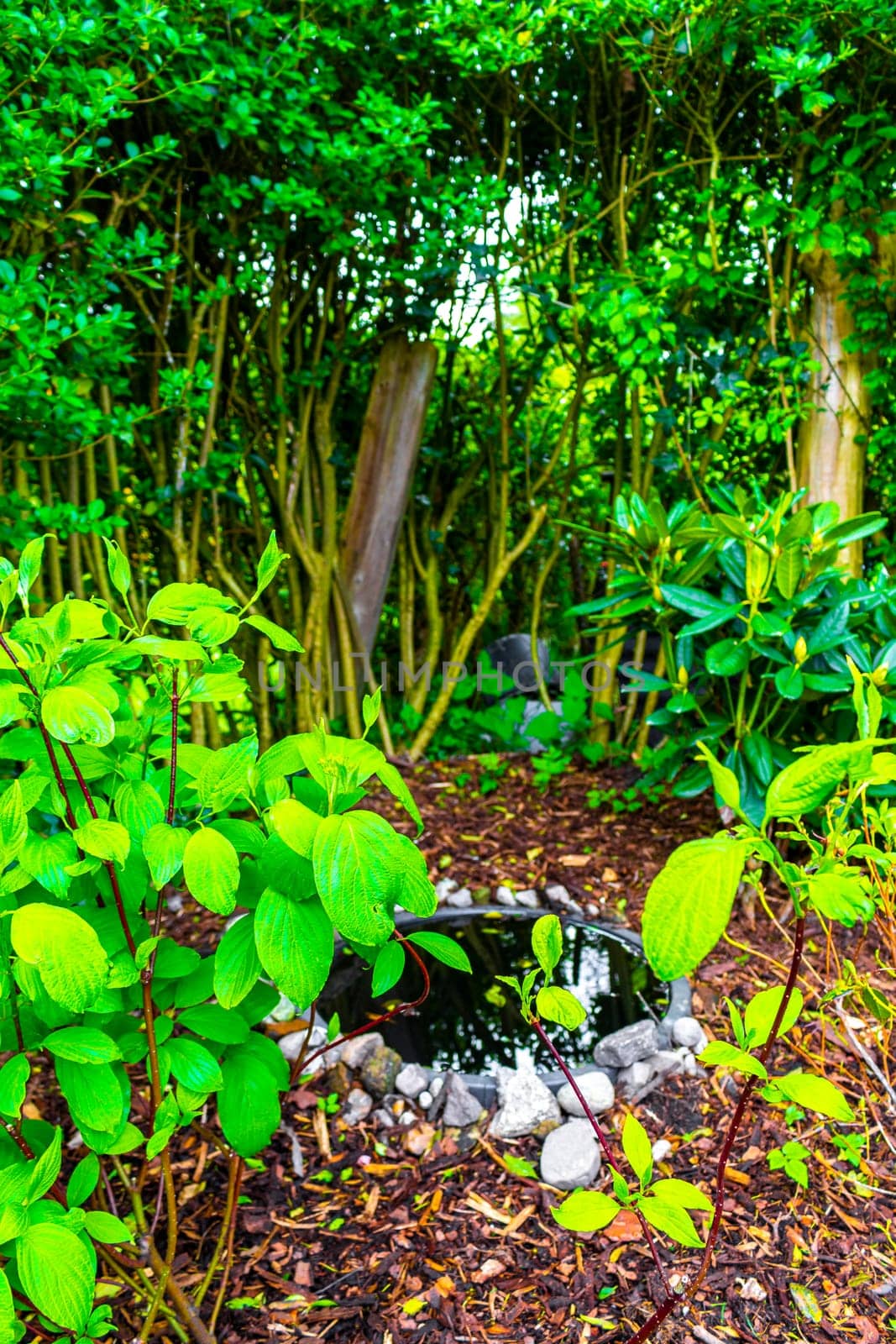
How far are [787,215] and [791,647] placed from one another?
1.65m

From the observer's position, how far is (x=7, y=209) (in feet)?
6.94

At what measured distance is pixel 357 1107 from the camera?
1852 millimetres

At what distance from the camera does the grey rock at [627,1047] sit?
1.88m

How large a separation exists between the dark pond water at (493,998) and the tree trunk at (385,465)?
58.3 inches

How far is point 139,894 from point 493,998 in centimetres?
134

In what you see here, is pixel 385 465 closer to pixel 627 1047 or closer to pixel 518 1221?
pixel 627 1047

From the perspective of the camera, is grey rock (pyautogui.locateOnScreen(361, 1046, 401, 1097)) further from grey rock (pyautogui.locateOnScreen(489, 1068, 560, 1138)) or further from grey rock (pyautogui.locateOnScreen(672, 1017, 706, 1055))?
grey rock (pyautogui.locateOnScreen(672, 1017, 706, 1055))

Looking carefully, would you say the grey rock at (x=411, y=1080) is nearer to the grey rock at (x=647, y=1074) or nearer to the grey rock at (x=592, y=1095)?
the grey rock at (x=592, y=1095)

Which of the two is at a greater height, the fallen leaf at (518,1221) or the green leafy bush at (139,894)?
the green leafy bush at (139,894)

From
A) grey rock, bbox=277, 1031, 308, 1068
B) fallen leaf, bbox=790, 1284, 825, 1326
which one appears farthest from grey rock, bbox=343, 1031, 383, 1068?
fallen leaf, bbox=790, 1284, 825, 1326

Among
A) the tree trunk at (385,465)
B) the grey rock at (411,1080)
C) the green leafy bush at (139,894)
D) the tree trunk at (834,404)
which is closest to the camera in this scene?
the green leafy bush at (139,894)

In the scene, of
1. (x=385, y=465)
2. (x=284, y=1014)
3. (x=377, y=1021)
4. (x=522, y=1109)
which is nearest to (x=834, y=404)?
(x=385, y=465)

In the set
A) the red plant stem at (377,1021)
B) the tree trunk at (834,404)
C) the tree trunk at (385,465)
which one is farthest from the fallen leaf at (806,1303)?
the tree trunk at (385,465)

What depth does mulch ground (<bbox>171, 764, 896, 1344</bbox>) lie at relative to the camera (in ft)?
4.39
